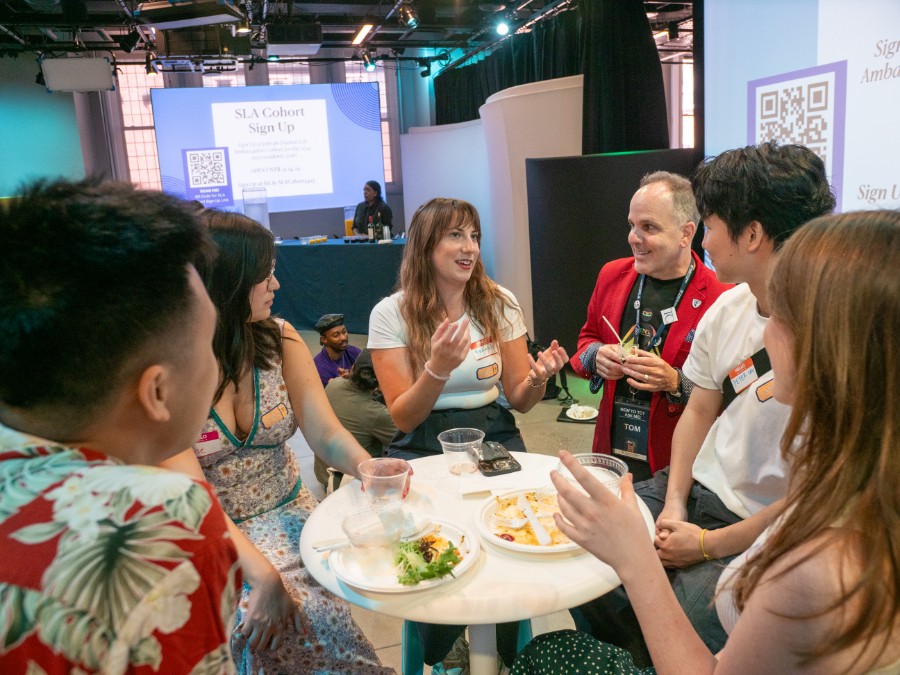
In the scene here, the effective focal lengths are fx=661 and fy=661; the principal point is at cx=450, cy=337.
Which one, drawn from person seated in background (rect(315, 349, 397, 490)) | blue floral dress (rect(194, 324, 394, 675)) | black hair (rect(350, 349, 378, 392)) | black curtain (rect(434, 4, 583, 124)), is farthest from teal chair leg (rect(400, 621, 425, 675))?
black curtain (rect(434, 4, 583, 124))

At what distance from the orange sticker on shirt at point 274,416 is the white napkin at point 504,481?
1.71 ft

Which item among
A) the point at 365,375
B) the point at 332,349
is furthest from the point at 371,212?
the point at 365,375

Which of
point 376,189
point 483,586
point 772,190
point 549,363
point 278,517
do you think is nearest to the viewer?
point 483,586

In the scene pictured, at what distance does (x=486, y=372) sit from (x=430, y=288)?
379mm

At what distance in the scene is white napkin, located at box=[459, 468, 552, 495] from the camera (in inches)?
A: 66.6

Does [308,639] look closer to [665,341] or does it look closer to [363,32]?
[665,341]

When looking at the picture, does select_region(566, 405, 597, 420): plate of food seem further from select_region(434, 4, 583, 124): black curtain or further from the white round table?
select_region(434, 4, 583, 124): black curtain

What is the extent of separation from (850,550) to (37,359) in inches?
35.9

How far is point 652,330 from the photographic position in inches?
96.2

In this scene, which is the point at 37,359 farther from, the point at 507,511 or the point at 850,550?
the point at 507,511

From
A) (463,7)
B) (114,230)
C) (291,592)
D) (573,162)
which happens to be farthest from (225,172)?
(114,230)

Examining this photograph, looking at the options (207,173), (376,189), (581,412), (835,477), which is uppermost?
(207,173)

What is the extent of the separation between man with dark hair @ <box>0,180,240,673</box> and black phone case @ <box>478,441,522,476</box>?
115cm

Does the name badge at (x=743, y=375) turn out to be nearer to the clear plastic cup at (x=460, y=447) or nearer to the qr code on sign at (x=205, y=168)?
the clear plastic cup at (x=460, y=447)
